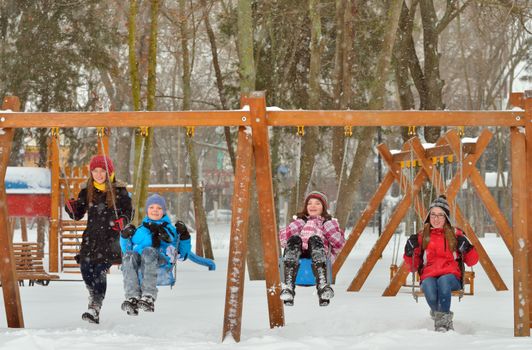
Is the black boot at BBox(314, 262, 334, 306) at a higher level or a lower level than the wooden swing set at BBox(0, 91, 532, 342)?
lower

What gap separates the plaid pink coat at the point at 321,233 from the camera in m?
9.00

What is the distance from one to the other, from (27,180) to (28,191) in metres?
0.24

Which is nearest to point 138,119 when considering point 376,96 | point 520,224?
point 520,224

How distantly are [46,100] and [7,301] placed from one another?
1180cm

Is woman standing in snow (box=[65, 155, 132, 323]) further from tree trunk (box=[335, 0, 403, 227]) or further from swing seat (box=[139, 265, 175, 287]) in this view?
tree trunk (box=[335, 0, 403, 227])

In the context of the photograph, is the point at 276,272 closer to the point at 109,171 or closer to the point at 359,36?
the point at 109,171

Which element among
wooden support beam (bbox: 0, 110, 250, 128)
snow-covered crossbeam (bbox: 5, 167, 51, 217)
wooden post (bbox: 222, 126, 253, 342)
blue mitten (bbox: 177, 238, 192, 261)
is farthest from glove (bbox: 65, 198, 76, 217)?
snow-covered crossbeam (bbox: 5, 167, 51, 217)

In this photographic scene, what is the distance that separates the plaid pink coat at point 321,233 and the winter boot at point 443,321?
1.24m

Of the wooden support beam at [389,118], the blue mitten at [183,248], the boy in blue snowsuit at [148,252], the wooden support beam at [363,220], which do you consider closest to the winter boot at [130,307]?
the boy in blue snowsuit at [148,252]

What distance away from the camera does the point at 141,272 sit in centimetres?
834

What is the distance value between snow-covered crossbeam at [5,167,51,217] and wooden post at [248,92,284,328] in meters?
9.19

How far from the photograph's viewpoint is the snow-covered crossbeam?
16688mm

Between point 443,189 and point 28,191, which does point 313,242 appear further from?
point 28,191

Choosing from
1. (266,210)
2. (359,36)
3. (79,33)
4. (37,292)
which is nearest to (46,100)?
(79,33)
